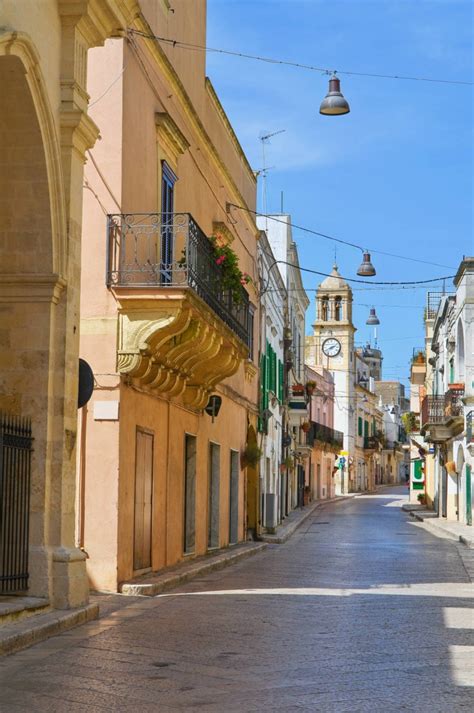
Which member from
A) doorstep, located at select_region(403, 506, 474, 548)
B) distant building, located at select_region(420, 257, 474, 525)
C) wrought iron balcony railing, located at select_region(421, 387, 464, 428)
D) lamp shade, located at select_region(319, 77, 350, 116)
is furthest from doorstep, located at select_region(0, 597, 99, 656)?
wrought iron balcony railing, located at select_region(421, 387, 464, 428)

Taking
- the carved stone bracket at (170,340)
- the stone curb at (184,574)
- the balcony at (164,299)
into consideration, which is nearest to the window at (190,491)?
the stone curb at (184,574)

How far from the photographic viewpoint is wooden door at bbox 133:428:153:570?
604 inches

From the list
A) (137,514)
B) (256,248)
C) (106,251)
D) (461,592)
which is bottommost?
(461,592)

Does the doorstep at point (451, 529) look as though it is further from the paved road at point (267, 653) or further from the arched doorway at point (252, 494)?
the paved road at point (267, 653)

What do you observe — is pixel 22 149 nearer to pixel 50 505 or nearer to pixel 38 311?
pixel 38 311

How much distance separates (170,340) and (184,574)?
133 inches

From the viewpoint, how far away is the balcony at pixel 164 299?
14.3 meters

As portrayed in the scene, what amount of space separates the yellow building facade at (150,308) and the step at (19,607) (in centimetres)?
338

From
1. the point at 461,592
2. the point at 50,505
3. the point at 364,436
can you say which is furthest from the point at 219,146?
the point at 364,436

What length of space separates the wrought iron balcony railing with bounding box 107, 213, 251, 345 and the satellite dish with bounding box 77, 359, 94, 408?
250cm

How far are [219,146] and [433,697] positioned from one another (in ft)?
55.2

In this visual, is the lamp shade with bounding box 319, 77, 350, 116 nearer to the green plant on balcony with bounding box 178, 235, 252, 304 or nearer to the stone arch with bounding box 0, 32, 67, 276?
the green plant on balcony with bounding box 178, 235, 252, 304

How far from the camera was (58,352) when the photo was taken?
441 inches

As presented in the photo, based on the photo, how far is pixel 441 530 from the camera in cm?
3472
